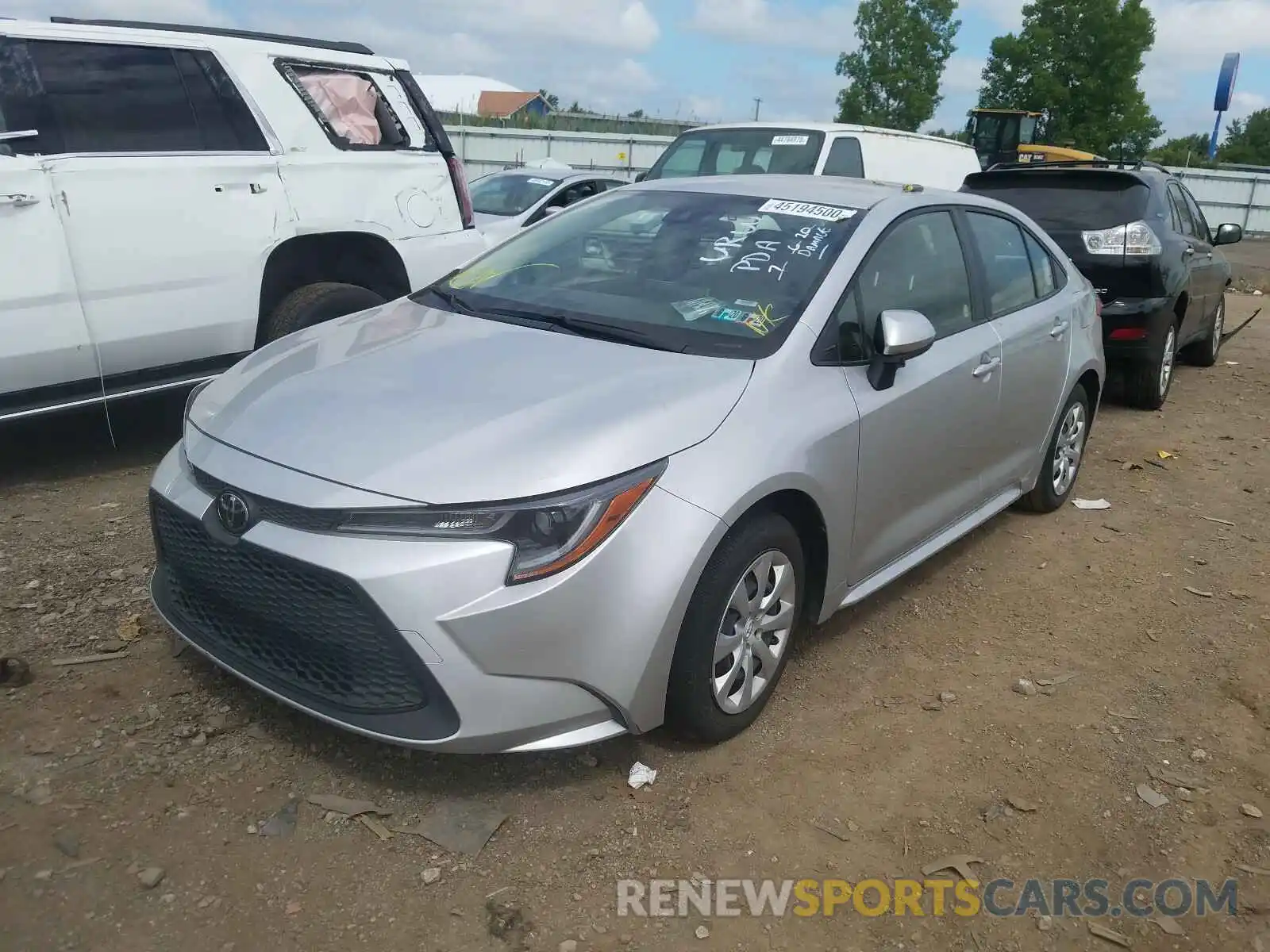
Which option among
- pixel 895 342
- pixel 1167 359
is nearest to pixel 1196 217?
pixel 1167 359

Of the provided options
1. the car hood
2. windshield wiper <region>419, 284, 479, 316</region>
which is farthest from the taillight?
the car hood

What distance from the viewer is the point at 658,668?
107 inches

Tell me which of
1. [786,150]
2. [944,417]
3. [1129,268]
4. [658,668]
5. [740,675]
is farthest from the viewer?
[786,150]

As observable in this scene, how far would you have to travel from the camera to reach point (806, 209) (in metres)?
3.74

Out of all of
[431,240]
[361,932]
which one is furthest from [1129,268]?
[361,932]

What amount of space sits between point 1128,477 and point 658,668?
14.5 feet

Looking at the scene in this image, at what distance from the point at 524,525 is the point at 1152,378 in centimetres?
636

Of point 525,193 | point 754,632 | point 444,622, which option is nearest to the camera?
point 444,622

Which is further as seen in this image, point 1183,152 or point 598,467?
point 1183,152

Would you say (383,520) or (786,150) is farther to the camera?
(786,150)

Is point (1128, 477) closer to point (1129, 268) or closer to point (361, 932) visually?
point (1129, 268)

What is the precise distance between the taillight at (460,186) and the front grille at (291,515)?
142 inches

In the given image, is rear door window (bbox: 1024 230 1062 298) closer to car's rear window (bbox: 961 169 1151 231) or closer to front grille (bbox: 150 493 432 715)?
car's rear window (bbox: 961 169 1151 231)

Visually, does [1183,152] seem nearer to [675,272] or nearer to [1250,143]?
[1250,143]
